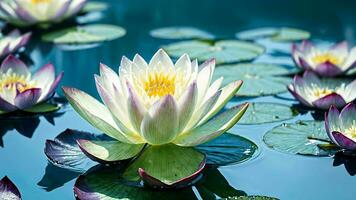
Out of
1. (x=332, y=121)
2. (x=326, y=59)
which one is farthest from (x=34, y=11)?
(x=332, y=121)

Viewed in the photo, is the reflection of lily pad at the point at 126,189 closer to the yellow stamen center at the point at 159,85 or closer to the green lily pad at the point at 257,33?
the yellow stamen center at the point at 159,85

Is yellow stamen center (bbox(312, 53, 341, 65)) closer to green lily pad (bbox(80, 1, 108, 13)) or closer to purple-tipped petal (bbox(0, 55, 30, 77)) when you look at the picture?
purple-tipped petal (bbox(0, 55, 30, 77))

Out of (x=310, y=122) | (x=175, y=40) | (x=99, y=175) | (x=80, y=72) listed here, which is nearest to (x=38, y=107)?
(x=80, y=72)

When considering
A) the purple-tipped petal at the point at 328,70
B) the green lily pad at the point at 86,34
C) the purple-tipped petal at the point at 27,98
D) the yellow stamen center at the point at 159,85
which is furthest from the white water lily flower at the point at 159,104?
the green lily pad at the point at 86,34

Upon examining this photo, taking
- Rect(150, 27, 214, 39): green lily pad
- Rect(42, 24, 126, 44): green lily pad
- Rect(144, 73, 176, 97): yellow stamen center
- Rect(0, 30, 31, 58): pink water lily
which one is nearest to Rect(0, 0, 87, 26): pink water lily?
→ Rect(42, 24, 126, 44): green lily pad

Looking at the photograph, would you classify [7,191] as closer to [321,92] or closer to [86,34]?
[321,92]

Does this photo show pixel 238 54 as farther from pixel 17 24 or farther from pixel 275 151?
pixel 17 24
